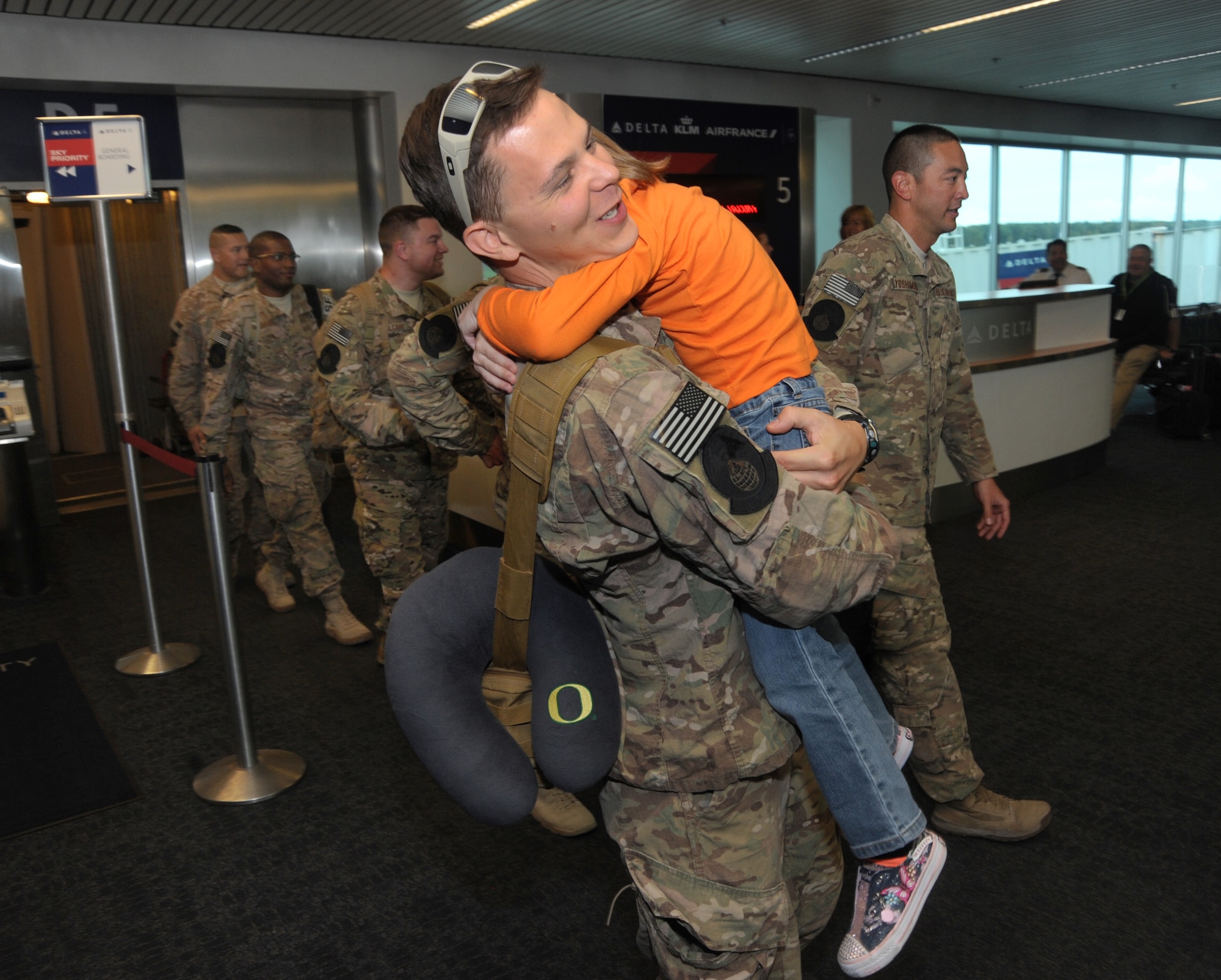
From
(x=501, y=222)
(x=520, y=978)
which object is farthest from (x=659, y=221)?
(x=520, y=978)

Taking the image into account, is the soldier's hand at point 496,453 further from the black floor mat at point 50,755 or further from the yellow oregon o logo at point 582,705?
the yellow oregon o logo at point 582,705

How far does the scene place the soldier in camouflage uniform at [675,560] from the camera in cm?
112

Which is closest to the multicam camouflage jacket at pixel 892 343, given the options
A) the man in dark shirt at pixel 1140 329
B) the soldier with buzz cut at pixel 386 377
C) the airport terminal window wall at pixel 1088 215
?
the soldier with buzz cut at pixel 386 377

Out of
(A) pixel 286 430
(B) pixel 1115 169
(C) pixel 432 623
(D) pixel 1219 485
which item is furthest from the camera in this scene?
(B) pixel 1115 169

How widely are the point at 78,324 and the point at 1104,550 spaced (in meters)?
8.40

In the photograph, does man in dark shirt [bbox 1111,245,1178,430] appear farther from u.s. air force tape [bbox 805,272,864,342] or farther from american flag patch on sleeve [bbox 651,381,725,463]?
american flag patch on sleeve [bbox 651,381,725,463]

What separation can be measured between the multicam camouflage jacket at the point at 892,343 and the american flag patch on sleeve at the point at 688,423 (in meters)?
1.60

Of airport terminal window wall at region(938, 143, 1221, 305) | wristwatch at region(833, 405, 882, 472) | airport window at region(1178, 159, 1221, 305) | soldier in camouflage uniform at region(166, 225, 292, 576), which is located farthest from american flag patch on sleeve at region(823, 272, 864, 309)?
airport window at region(1178, 159, 1221, 305)

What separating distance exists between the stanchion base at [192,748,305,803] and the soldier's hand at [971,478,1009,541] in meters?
2.36

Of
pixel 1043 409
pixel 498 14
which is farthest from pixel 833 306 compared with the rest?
pixel 498 14

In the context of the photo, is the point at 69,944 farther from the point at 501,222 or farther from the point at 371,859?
the point at 501,222

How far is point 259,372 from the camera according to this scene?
4527 mm

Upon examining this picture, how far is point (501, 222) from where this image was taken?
1.17 meters

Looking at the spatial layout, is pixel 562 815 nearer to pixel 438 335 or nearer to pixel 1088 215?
pixel 438 335
